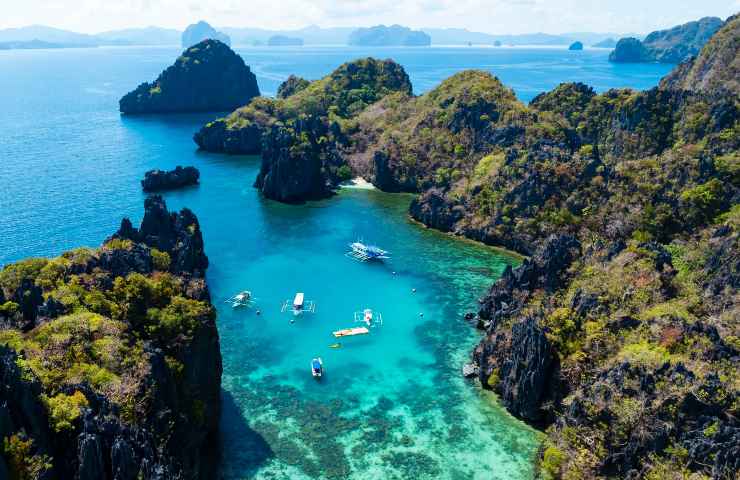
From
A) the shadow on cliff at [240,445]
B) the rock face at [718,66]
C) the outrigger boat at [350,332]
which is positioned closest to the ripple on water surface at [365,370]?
the shadow on cliff at [240,445]

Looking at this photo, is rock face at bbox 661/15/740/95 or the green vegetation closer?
the green vegetation

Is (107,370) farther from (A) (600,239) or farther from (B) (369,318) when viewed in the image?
(A) (600,239)

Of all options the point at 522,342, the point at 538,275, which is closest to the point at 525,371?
the point at 522,342

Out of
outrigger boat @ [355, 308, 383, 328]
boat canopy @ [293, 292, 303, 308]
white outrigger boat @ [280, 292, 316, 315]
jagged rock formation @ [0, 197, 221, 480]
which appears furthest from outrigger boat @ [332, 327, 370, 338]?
jagged rock formation @ [0, 197, 221, 480]

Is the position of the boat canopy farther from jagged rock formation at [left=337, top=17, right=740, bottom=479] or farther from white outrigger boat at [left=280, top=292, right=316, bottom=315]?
jagged rock formation at [left=337, top=17, right=740, bottom=479]

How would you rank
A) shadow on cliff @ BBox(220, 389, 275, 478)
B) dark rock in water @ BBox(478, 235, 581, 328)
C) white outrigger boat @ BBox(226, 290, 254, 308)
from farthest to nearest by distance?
1. white outrigger boat @ BBox(226, 290, 254, 308)
2. dark rock in water @ BBox(478, 235, 581, 328)
3. shadow on cliff @ BBox(220, 389, 275, 478)
